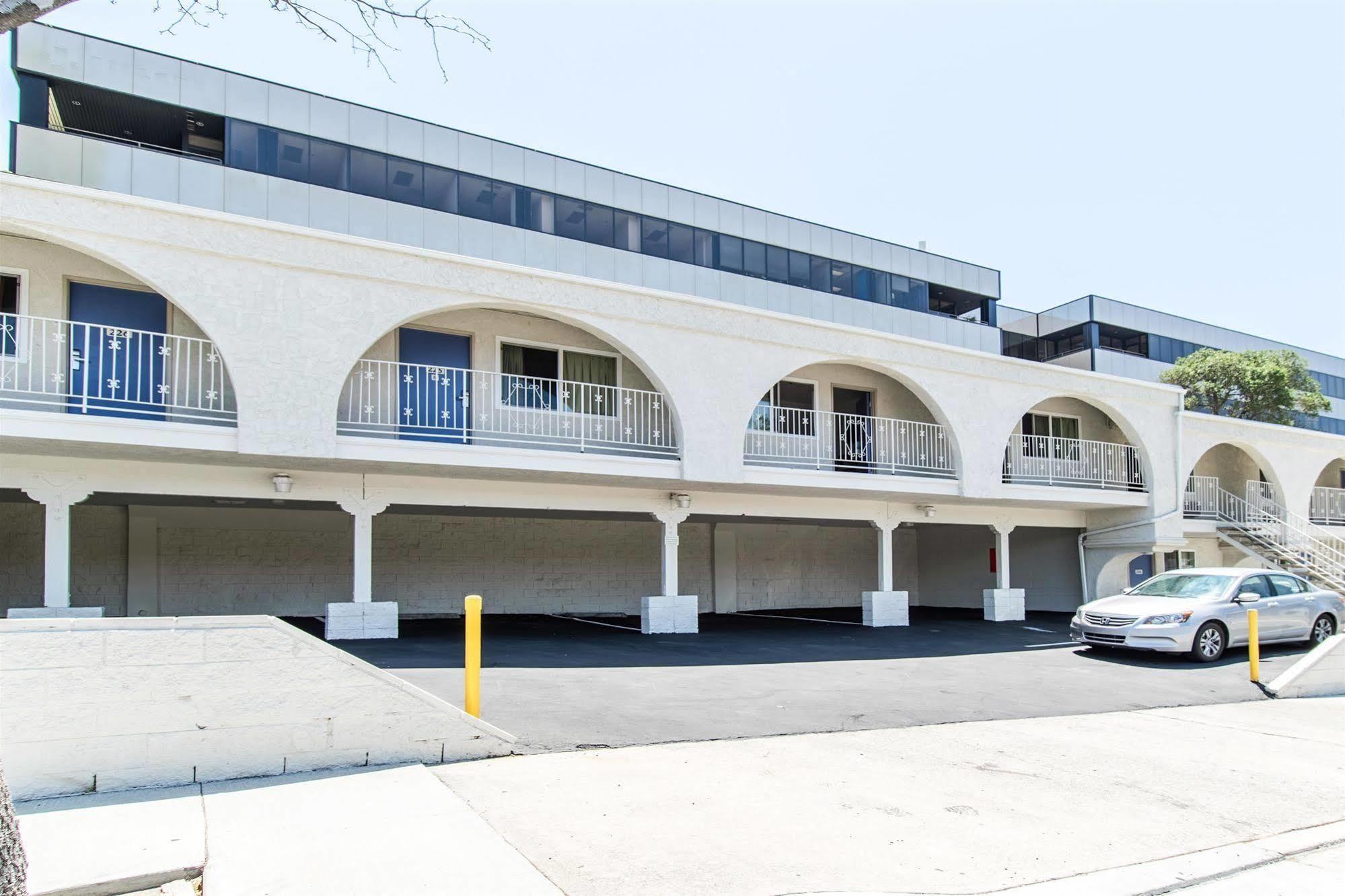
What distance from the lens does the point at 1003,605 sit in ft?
63.0

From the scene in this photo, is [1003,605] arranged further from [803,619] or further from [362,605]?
[362,605]

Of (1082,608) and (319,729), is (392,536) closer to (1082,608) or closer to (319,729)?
(319,729)

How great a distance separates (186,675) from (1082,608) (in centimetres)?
1305

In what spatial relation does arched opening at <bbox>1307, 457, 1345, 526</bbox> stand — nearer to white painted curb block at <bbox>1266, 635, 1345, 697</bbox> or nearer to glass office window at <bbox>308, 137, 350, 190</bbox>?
white painted curb block at <bbox>1266, 635, 1345, 697</bbox>

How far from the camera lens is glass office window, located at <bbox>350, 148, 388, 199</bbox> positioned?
2094cm

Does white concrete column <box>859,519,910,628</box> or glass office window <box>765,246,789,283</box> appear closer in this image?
white concrete column <box>859,519,910,628</box>

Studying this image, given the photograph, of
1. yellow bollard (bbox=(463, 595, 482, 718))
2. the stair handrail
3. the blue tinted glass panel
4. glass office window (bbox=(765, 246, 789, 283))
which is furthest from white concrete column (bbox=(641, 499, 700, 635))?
the stair handrail

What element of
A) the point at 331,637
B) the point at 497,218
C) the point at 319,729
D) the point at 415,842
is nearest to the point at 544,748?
the point at 319,729

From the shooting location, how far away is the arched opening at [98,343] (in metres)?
11.3

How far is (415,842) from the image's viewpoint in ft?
15.9

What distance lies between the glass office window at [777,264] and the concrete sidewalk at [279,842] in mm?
23859

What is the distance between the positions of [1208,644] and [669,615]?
8366 mm

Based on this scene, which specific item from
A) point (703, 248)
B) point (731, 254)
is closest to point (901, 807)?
point (703, 248)

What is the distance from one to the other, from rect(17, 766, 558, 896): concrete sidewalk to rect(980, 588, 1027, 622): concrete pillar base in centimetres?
1569
